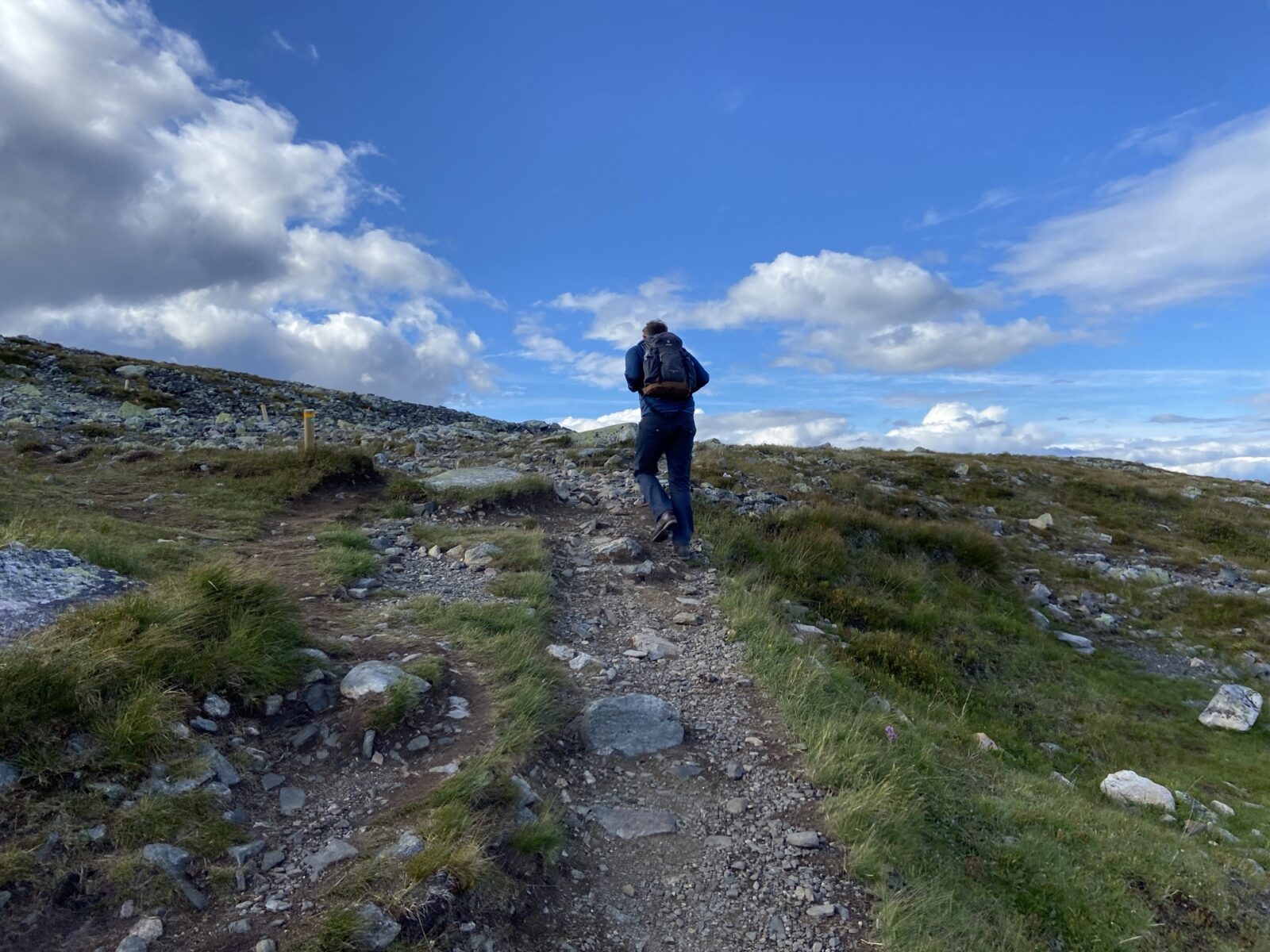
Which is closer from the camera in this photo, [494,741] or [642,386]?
[494,741]

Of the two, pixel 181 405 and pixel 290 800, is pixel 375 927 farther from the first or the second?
pixel 181 405

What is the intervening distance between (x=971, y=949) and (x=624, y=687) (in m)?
3.08

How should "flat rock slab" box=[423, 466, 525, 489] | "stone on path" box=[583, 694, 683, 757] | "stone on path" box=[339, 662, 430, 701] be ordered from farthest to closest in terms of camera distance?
1. "flat rock slab" box=[423, 466, 525, 489]
2. "stone on path" box=[583, 694, 683, 757]
3. "stone on path" box=[339, 662, 430, 701]

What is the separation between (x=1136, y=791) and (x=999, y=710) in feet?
6.32

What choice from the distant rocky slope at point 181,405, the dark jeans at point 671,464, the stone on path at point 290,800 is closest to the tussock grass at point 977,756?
the dark jeans at point 671,464

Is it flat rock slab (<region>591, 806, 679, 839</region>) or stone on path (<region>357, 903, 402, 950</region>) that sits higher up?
stone on path (<region>357, 903, 402, 950</region>)

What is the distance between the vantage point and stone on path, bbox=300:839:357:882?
353 centimetres

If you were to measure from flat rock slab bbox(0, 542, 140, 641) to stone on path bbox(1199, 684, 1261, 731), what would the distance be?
12960mm

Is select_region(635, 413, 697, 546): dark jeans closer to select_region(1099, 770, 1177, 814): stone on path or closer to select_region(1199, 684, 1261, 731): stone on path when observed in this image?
select_region(1099, 770, 1177, 814): stone on path

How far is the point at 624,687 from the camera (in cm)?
617

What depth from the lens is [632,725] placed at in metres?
5.49

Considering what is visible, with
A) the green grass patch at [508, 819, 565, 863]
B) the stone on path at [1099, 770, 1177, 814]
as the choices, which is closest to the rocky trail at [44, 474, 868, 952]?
the green grass patch at [508, 819, 565, 863]

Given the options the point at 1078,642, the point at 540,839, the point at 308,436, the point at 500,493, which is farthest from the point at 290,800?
the point at 1078,642

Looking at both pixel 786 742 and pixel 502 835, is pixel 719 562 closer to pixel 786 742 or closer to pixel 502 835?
pixel 786 742
